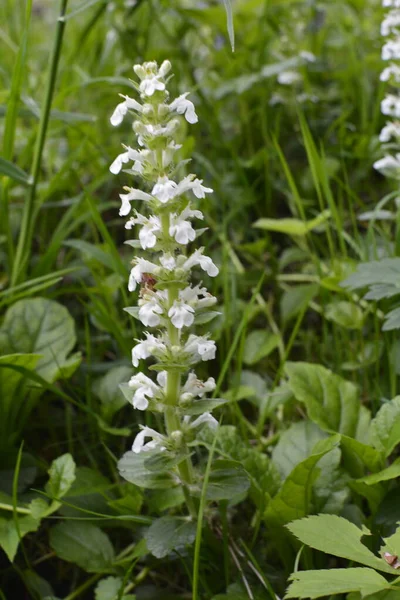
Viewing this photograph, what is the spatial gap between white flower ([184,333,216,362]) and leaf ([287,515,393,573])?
369 millimetres

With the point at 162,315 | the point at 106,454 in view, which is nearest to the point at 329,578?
the point at 162,315

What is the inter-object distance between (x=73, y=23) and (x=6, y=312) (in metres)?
2.82

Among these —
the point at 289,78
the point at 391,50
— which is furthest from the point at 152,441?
the point at 289,78

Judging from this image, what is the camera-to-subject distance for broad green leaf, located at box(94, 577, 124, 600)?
1.56m

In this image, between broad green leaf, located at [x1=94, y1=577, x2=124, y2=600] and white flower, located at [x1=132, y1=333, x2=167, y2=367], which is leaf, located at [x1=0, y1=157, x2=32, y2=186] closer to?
white flower, located at [x1=132, y1=333, x2=167, y2=367]

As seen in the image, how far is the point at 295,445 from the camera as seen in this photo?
1.71 meters

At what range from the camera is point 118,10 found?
352cm

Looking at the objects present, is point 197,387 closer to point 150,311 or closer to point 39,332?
point 150,311

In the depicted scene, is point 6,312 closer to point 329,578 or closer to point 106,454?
point 106,454

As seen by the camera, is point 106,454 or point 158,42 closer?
point 106,454

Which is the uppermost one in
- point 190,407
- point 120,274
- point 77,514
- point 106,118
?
point 106,118

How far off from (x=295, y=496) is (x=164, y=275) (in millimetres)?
602

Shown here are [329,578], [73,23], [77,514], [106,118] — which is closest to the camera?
[329,578]

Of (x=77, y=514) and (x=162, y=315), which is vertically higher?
(x=162, y=315)
